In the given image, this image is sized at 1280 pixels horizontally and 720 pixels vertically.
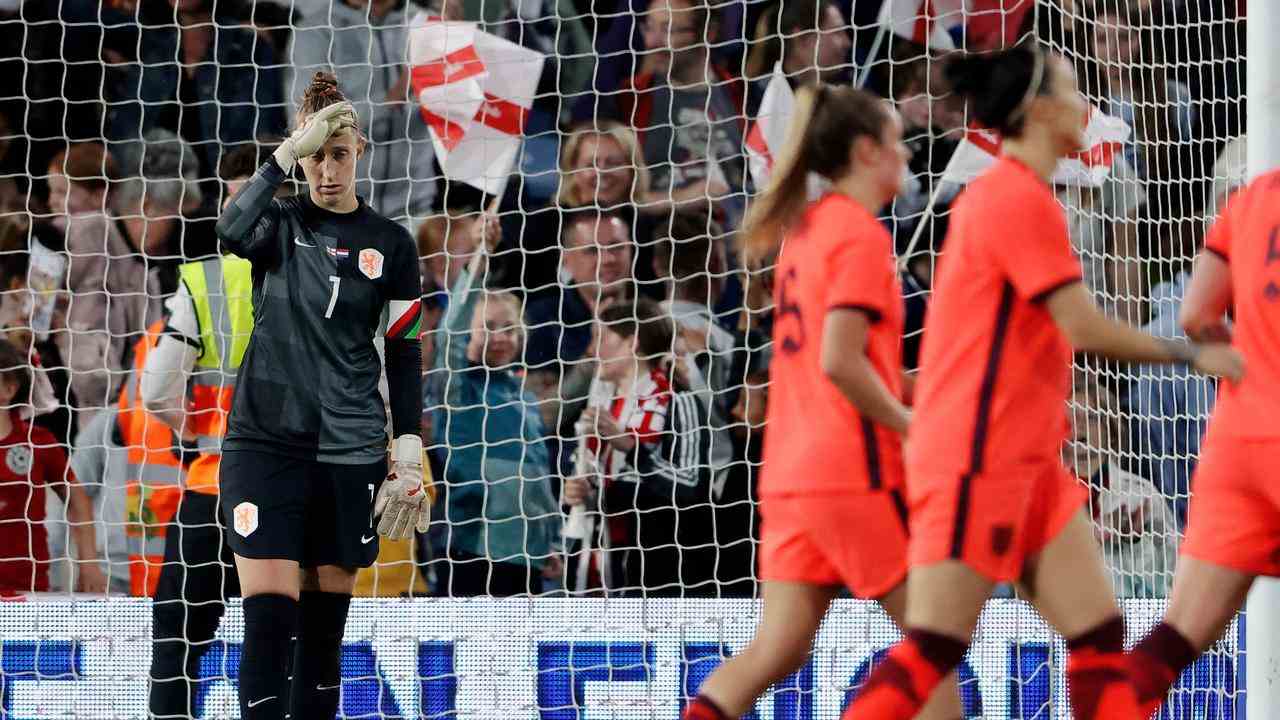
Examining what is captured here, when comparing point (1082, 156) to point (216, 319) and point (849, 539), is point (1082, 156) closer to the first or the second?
point (216, 319)

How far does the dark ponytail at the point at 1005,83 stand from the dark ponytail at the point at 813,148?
0.20 m

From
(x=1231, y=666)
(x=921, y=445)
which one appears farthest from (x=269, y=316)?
(x=1231, y=666)

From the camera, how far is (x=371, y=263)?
4777mm

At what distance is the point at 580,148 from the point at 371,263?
7.21 ft

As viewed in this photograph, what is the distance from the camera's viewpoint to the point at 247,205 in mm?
4551

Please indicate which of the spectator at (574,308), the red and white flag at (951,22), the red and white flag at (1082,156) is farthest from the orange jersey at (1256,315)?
the spectator at (574,308)

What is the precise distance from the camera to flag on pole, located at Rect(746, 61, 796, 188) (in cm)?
670

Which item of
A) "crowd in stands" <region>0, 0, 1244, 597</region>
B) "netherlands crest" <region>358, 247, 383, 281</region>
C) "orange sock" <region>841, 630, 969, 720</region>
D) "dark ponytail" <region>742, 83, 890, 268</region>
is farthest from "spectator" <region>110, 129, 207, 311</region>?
"orange sock" <region>841, 630, 969, 720</region>

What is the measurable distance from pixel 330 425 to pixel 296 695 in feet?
2.45

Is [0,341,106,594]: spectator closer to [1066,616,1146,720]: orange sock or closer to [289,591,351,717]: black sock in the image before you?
[289,591,351,717]: black sock

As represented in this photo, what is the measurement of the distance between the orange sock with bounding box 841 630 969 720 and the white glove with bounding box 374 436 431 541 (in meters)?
1.87

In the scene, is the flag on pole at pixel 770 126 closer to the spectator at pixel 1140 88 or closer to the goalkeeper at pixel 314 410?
the spectator at pixel 1140 88

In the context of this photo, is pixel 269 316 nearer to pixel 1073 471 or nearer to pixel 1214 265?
pixel 1214 265

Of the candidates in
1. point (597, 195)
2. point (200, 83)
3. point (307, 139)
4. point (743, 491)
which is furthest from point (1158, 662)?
point (200, 83)
